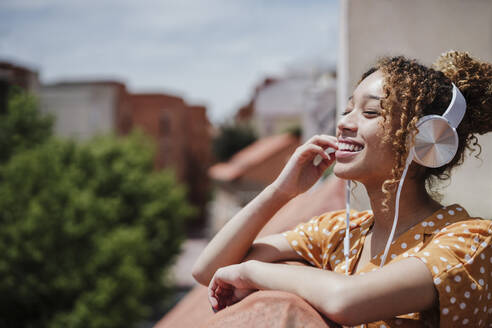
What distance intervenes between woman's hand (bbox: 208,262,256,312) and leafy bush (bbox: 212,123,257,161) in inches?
1116

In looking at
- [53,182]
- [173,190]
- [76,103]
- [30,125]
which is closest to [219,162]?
[76,103]

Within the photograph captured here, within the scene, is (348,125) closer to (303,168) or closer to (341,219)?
(303,168)

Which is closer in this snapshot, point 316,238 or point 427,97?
point 427,97

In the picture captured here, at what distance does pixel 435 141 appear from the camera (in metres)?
1.62

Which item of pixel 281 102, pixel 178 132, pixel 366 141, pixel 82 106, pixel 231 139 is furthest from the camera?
pixel 178 132

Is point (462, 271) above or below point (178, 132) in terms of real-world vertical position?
above

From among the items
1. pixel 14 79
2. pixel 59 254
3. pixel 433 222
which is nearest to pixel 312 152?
pixel 433 222

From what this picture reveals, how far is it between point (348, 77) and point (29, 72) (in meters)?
23.4

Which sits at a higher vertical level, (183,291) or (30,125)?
(30,125)

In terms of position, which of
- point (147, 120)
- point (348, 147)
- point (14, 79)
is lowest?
point (147, 120)

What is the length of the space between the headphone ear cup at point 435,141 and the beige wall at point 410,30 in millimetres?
1881

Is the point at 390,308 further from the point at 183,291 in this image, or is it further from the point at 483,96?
the point at 183,291

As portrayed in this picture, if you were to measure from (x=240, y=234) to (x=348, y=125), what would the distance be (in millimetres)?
622

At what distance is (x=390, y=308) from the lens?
4.58ft
